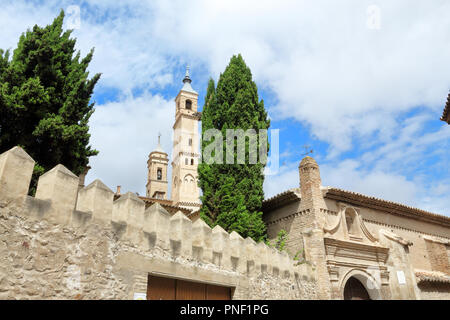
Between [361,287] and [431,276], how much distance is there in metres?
4.07

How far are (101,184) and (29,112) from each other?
16.5ft

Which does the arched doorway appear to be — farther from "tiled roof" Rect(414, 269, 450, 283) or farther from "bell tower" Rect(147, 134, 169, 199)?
"bell tower" Rect(147, 134, 169, 199)

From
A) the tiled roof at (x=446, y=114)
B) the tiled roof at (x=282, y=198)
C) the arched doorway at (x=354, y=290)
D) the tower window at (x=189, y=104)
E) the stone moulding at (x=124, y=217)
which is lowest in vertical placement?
the arched doorway at (x=354, y=290)

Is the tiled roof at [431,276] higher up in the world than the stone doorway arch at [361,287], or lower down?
higher up

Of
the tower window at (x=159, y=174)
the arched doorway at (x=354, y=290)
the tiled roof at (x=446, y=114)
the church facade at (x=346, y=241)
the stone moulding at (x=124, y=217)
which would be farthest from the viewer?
the tower window at (x=159, y=174)

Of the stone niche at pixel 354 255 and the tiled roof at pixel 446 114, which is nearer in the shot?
the stone niche at pixel 354 255

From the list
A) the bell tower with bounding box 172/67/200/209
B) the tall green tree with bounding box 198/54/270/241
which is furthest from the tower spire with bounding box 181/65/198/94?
the tall green tree with bounding box 198/54/270/241

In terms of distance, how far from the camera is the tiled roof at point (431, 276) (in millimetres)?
14578

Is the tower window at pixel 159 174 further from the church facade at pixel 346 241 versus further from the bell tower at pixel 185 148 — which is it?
the church facade at pixel 346 241

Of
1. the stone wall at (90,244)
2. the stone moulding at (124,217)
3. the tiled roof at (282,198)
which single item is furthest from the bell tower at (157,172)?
the stone wall at (90,244)

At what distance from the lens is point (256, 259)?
988 cm

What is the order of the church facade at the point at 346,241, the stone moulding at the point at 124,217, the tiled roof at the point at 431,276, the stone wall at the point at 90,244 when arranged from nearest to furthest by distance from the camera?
the stone wall at the point at 90,244 < the stone moulding at the point at 124,217 < the church facade at the point at 346,241 < the tiled roof at the point at 431,276

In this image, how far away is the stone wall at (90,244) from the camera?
5348 millimetres
